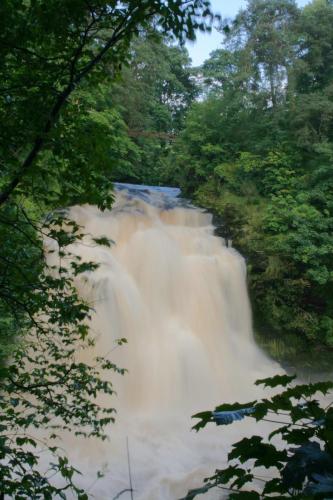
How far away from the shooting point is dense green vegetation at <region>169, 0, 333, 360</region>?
9906mm

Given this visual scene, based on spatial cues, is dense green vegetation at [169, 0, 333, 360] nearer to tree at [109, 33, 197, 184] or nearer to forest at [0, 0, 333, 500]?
forest at [0, 0, 333, 500]

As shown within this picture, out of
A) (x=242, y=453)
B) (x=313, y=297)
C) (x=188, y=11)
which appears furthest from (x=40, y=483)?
(x=313, y=297)

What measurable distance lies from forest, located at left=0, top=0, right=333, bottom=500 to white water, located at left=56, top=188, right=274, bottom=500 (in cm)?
43

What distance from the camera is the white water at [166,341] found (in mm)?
5801

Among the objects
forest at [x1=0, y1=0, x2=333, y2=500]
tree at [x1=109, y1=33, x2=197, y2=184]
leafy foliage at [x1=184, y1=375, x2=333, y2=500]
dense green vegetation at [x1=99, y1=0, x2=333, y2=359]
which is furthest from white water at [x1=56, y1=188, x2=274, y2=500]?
tree at [x1=109, y1=33, x2=197, y2=184]

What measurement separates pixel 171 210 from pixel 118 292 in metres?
4.27

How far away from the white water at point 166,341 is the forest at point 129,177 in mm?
426

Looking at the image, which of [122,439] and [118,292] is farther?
[118,292]

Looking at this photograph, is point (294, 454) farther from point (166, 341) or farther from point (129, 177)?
point (129, 177)

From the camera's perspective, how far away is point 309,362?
31.4ft

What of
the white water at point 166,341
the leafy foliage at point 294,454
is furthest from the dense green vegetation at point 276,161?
the leafy foliage at point 294,454

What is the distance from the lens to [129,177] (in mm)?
19188

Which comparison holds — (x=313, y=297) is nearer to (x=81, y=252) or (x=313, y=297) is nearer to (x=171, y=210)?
(x=171, y=210)

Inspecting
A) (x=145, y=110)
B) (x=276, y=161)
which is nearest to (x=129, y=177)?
(x=145, y=110)
